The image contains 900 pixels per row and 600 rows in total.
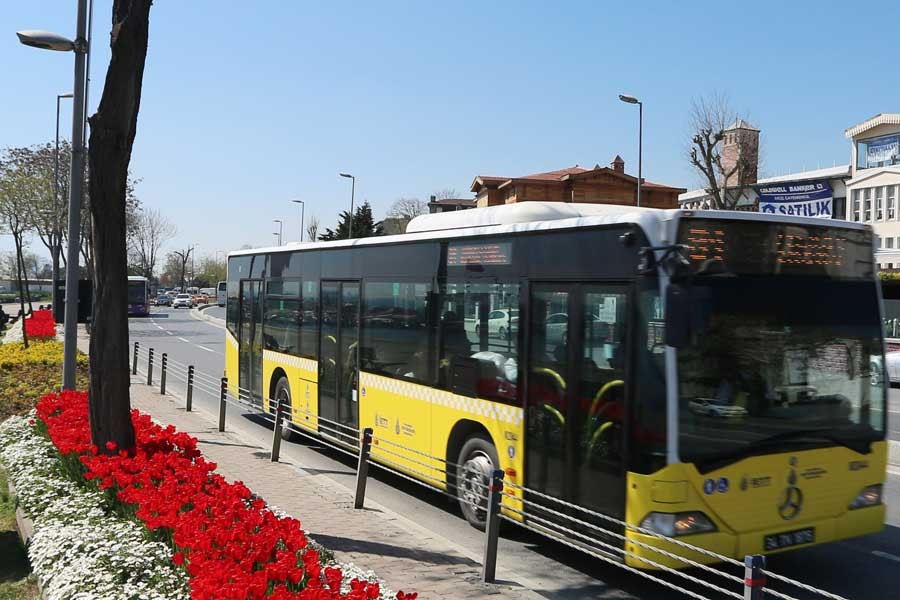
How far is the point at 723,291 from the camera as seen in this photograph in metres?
6.71

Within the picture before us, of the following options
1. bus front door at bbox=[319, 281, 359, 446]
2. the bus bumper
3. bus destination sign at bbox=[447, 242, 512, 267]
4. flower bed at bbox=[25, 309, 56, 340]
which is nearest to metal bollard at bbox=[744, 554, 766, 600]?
the bus bumper

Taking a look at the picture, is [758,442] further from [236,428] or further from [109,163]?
[236,428]

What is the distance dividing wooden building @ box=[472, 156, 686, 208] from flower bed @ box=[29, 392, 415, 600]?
201 ft

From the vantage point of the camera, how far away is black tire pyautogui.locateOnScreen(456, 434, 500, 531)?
873cm

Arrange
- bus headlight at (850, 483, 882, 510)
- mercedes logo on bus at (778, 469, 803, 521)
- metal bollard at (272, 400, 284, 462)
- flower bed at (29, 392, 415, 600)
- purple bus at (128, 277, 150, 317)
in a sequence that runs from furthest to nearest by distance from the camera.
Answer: purple bus at (128, 277, 150, 317)
metal bollard at (272, 400, 284, 462)
bus headlight at (850, 483, 882, 510)
mercedes logo on bus at (778, 469, 803, 521)
flower bed at (29, 392, 415, 600)

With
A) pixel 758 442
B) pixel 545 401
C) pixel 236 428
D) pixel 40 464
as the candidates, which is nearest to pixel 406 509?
pixel 545 401

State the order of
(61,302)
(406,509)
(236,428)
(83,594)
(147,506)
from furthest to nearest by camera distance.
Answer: (236,428), (61,302), (406,509), (147,506), (83,594)

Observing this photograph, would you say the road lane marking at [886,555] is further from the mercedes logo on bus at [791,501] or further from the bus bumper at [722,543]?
the mercedes logo on bus at [791,501]

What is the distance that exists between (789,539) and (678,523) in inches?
42.8

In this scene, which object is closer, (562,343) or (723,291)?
(723,291)

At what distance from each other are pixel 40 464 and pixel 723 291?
692 cm

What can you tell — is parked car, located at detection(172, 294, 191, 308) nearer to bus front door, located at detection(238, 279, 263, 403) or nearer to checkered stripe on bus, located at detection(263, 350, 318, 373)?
bus front door, located at detection(238, 279, 263, 403)

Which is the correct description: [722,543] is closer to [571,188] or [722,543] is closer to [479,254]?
[479,254]

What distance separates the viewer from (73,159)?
13.6 metres
